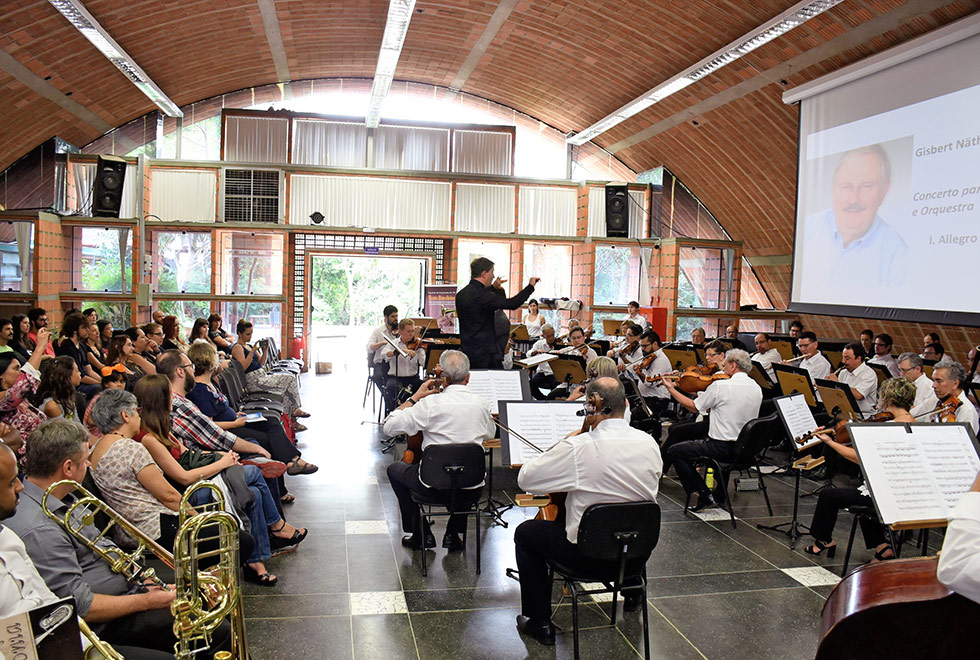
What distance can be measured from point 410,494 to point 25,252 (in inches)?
394

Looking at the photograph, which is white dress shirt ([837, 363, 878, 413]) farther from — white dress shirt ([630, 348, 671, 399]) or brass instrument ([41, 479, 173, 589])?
brass instrument ([41, 479, 173, 589])

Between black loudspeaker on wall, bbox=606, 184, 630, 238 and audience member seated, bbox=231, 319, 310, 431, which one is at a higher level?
black loudspeaker on wall, bbox=606, 184, 630, 238

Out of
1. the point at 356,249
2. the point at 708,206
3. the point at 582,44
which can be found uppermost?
the point at 582,44

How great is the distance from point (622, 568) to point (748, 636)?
104 centimetres

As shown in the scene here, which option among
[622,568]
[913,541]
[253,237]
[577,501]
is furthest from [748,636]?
[253,237]

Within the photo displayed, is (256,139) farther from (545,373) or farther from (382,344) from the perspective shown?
(545,373)

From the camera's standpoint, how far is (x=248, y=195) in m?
14.7

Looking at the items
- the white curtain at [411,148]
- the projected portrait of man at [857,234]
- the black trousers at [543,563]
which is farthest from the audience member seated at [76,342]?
the white curtain at [411,148]

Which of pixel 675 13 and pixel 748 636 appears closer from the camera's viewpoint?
pixel 748 636

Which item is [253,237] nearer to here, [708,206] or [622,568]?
[708,206]

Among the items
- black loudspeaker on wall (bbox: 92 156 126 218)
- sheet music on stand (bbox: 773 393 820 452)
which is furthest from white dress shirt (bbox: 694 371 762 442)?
black loudspeaker on wall (bbox: 92 156 126 218)

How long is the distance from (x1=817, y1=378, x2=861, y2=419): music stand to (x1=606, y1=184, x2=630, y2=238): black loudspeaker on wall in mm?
8959

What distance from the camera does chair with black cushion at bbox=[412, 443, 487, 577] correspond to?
Answer: 478 centimetres

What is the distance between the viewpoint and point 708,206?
16.2 m
